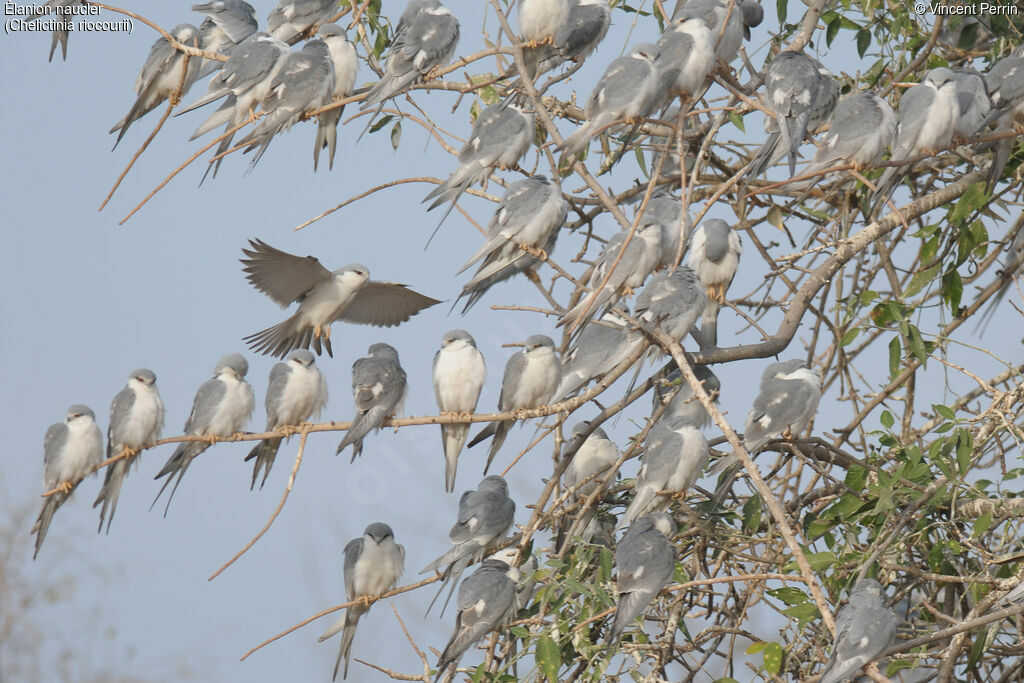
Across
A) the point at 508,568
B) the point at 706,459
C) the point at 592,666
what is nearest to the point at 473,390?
the point at 508,568

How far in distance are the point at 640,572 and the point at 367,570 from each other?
6.80 ft

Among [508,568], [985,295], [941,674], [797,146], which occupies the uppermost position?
[797,146]

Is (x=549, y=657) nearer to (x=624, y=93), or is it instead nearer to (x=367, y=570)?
(x=367, y=570)

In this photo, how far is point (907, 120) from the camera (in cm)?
490

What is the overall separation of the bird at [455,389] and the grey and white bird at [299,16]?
2.22 m

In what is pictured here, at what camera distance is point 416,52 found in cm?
549

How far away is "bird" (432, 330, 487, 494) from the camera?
5.43m

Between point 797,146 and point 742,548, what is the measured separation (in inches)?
67.9

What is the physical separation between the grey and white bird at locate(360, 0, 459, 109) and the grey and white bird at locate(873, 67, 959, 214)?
2.17 metres

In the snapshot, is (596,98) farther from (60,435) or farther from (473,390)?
(60,435)

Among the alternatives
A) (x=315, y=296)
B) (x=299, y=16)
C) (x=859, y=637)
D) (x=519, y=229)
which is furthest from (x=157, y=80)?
(x=859, y=637)

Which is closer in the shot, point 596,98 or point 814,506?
point 596,98

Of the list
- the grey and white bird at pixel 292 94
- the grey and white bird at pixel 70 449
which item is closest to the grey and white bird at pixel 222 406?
the grey and white bird at pixel 70 449

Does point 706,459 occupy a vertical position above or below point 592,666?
above
